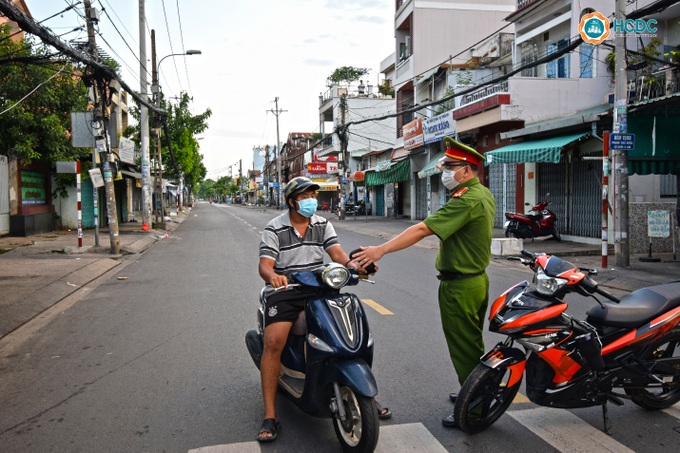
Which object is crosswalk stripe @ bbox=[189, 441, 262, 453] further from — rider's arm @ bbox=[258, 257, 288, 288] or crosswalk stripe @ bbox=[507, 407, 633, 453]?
crosswalk stripe @ bbox=[507, 407, 633, 453]

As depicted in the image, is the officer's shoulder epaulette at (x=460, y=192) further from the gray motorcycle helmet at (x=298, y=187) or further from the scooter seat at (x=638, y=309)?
the scooter seat at (x=638, y=309)

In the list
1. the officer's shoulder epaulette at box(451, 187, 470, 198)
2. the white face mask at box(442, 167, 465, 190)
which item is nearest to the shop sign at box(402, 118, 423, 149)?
the white face mask at box(442, 167, 465, 190)

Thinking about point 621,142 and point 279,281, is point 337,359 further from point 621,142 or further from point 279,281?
point 621,142

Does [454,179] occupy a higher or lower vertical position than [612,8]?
lower

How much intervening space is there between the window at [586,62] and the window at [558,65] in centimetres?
80

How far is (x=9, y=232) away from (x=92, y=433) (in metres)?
17.6

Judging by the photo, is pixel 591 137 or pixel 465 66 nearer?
pixel 591 137

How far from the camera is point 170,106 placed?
38875mm

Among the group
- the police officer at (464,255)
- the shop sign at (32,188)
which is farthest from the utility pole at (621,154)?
the shop sign at (32,188)

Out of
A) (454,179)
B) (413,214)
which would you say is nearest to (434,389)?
(454,179)

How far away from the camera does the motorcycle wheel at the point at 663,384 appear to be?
12.4ft

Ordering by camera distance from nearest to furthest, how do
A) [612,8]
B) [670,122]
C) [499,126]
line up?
1. [670,122]
2. [612,8]
3. [499,126]

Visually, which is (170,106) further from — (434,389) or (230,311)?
(434,389)

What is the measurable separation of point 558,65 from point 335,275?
19.5 m
